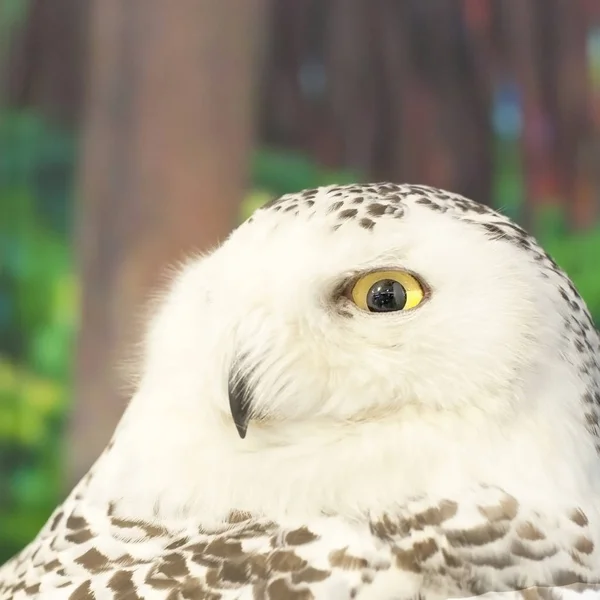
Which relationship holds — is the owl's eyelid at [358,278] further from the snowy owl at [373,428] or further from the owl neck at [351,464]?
the owl neck at [351,464]

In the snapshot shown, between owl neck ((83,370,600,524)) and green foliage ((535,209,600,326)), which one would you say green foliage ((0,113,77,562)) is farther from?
green foliage ((535,209,600,326))

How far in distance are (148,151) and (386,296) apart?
34.6 inches

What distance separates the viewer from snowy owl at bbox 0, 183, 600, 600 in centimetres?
58

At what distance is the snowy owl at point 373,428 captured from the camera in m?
0.58

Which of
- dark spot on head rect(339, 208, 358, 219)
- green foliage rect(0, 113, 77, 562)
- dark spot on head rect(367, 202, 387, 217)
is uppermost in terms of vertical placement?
dark spot on head rect(367, 202, 387, 217)

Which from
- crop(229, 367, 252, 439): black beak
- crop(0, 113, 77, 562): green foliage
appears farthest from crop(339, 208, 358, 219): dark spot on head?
crop(0, 113, 77, 562): green foliage

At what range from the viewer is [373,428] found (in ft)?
2.14

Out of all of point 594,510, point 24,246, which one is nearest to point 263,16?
point 24,246

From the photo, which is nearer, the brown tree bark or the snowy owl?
the snowy owl

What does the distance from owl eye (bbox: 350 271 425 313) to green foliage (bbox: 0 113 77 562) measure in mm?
907

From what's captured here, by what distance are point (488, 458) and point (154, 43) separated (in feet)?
3.58

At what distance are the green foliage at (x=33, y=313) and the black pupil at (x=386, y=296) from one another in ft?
2.99

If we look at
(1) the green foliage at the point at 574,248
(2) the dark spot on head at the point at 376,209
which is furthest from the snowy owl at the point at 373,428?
(1) the green foliage at the point at 574,248

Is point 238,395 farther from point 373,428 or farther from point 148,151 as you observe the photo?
point 148,151
